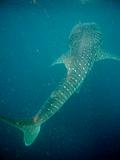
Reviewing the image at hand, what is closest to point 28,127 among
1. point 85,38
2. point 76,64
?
point 76,64

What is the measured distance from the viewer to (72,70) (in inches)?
308

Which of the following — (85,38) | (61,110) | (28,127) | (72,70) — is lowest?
(61,110)

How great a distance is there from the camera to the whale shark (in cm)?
526

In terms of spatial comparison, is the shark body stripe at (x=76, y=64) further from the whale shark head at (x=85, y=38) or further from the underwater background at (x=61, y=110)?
the underwater background at (x=61, y=110)

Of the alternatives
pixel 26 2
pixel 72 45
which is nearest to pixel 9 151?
pixel 72 45

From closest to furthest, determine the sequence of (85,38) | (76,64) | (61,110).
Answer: (76,64) < (61,110) < (85,38)

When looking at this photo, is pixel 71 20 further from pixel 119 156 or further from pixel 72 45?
pixel 119 156

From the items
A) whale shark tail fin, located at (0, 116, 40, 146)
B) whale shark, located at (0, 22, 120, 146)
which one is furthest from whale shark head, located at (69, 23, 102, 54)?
whale shark tail fin, located at (0, 116, 40, 146)

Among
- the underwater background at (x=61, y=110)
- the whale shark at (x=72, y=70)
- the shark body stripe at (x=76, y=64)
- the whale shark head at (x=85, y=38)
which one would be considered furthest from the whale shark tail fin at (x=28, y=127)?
the whale shark head at (x=85, y=38)

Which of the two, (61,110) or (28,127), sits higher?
(28,127)

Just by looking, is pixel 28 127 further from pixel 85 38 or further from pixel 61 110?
pixel 85 38

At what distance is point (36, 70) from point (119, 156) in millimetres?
4563

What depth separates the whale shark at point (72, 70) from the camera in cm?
526

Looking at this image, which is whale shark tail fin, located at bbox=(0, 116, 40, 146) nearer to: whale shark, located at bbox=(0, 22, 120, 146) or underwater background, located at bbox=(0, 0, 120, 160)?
whale shark, located at bbox=(0, 22, 120, 146)
